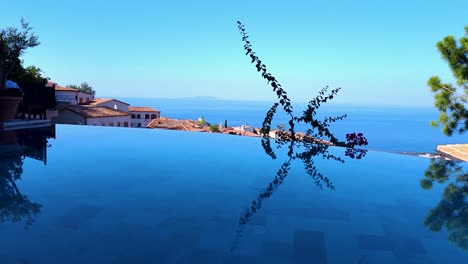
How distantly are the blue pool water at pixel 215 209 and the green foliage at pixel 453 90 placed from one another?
7855 millimetres

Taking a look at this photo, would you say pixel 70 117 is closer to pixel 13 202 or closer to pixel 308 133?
pixel 308 133

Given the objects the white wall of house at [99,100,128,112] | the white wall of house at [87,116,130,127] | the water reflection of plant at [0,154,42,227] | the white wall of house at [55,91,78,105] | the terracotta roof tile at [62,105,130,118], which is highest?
the white wall of house at [55,91,78,105]

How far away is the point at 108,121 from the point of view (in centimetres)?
3472

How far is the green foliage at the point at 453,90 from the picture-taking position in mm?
12203

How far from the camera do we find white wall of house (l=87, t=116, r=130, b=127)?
32547 mm

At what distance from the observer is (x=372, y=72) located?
2933 cm

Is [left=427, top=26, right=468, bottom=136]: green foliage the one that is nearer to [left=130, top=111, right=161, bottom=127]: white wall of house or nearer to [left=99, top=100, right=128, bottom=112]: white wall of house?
[left=99, top=100, right=128, bottom=112]: white wall of house

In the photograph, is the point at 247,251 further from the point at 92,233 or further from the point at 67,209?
the point at 67,209

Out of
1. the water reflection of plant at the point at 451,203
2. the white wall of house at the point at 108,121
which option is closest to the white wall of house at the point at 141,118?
the white wall of house at the point at 108,121

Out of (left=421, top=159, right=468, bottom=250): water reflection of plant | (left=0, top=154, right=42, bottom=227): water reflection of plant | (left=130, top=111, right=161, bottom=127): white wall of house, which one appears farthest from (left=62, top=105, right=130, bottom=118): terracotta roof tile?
(left=421, top=159, right=468, bottom=250): water reflection of plant

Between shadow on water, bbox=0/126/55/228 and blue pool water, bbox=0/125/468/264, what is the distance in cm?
2

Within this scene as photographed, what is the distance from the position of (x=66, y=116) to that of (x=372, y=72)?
26.2 metres

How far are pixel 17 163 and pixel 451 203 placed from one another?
18.3 feet

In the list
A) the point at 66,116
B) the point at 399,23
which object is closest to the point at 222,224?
the point at 66,116
